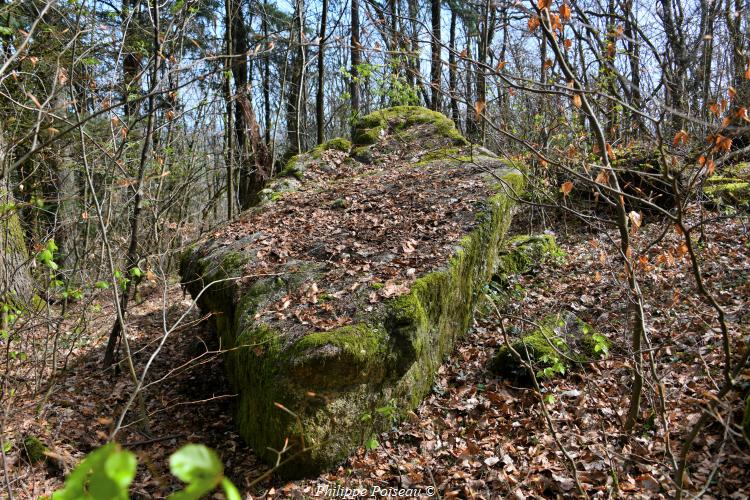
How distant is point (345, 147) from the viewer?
31.6 ft

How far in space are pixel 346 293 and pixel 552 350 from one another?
2.16 m

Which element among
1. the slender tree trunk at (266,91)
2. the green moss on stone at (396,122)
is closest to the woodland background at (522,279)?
the green moss on stone at (396,122)

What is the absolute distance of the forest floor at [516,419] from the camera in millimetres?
3320

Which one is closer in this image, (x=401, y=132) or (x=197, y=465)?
(x=197, y=465)

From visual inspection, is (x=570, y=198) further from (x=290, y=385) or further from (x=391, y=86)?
(x=290, y=385)

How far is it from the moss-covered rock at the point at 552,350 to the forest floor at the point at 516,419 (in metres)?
0.14

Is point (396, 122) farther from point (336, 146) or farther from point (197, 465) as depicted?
point (197, 465)

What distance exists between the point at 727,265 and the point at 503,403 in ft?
11.8

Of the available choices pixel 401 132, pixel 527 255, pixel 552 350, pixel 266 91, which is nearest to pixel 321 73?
pixel 401 132

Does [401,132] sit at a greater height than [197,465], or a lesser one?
greater

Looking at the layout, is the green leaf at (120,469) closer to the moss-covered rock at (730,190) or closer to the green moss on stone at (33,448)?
the green moss on stone at (33,448)

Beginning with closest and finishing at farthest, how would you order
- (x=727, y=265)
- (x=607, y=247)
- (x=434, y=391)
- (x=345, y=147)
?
(x=434, y=391) < (x=727, y=265) < (x=607, y=247) < (x=345, y=147)

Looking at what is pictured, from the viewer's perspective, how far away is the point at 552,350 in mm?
4703

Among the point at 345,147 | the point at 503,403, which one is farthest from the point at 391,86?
the point at 503,403
